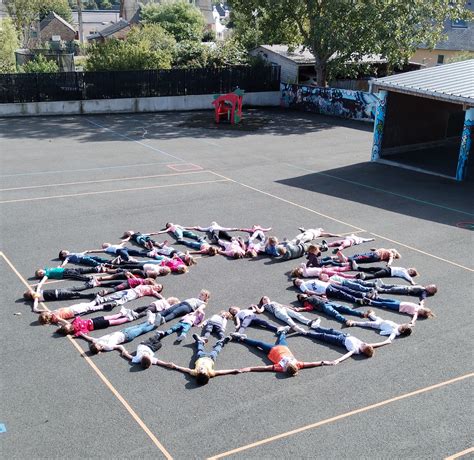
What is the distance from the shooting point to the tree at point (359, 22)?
32.8 metres

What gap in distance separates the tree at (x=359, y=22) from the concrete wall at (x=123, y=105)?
5.35 m

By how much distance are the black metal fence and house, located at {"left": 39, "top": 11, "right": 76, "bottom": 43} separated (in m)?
64.9

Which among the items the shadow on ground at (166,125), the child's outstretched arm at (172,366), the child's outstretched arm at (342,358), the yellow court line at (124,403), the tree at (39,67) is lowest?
the yellow court line at (124,403)

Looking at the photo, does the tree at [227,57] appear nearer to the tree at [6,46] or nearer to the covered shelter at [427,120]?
the tree at [6,46]

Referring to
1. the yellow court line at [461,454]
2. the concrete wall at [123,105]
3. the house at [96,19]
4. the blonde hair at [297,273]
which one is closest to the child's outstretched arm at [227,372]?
the yellow court line at [461,454]

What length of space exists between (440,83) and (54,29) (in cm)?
8641

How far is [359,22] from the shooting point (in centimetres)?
3347

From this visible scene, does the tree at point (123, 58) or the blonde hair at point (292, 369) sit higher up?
the tree at point (123, 58)

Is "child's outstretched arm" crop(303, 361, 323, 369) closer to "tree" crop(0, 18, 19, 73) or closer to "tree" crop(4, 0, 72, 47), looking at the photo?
"tree" crop(0, 18, 19, 73)

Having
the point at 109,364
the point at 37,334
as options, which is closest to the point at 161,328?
the point at 109,364

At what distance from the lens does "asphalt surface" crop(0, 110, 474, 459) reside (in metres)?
7.93

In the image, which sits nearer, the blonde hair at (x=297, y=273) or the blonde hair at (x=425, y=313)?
the blonde hair at (x=425, y=313)

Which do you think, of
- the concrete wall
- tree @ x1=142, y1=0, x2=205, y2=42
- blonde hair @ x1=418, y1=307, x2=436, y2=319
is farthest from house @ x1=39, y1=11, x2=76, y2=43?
blonde hair @ x1=418, y1=307, x2=436, y2=319

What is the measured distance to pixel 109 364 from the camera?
9.63 meters
